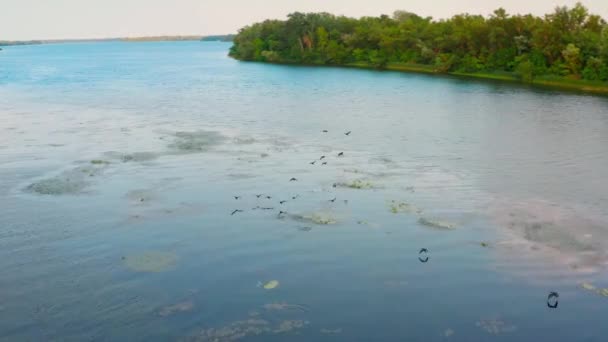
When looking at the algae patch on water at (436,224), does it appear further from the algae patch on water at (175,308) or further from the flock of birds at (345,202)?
the algae patch on water at (175,308)

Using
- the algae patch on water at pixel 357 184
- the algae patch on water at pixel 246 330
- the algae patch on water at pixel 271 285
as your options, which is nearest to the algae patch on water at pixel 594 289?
the algae patch on water at pixel 246 330

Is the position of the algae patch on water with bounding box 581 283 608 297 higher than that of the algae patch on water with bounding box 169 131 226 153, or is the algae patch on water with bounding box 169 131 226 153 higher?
the algae patch on water with bounding box 581 283 608 297

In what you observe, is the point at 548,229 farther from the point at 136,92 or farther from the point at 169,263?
the point at 136,92

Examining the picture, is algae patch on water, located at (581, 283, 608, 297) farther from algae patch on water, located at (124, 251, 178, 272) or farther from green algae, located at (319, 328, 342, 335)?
algae patch on water, located at (124, 251, 178, 272)

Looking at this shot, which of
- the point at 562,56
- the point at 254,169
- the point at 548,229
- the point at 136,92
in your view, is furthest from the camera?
the point at 562,56

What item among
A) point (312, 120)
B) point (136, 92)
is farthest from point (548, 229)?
point (136, 92)

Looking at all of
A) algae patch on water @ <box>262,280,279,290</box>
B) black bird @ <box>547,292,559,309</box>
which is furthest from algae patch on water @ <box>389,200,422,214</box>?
algae patch on water @ <box>262,280,279,290</box>
